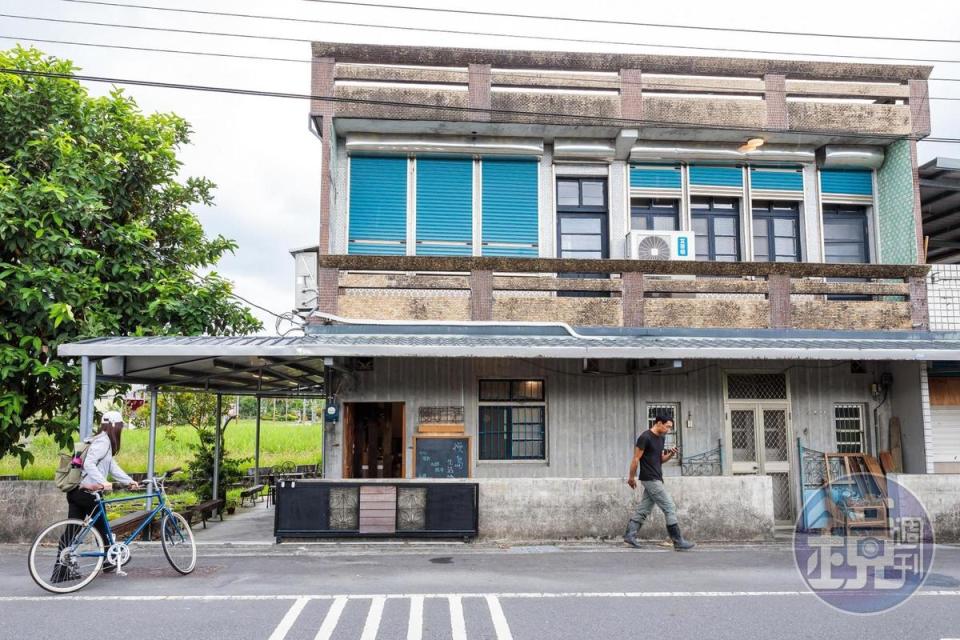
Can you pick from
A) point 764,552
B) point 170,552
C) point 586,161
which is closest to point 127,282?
point 170,552

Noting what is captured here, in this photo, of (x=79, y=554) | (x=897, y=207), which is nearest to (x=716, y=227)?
(x=897, y=207)

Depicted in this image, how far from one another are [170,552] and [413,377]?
5119mm

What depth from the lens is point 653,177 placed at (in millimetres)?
14570

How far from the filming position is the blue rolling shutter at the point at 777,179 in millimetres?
14781

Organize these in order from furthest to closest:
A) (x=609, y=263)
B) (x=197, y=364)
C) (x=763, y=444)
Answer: (x=763, y=444)
(x=609, y=263)
(x=197, y=364)

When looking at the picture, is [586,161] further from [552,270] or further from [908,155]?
[908,155]

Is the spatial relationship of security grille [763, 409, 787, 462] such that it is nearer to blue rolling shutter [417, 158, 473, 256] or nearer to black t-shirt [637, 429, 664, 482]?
black t-shirt [637, 429, 664, 482]

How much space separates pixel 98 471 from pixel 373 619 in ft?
12.6

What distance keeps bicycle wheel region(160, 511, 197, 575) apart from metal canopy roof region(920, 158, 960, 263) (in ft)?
46.3

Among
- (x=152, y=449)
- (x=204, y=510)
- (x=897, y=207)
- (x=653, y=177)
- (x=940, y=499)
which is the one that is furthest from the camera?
(x=653, y=177)

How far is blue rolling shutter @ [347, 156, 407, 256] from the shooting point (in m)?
13.9

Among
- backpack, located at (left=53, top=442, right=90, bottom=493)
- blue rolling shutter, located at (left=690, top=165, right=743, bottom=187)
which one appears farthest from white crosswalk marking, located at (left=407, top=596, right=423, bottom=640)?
blue rolling shutter, located at (left=690, top=165, right=743, bottom=187)

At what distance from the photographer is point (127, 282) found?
44.8ft

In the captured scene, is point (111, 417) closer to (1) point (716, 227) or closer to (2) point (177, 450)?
(1) point (716, 227)
